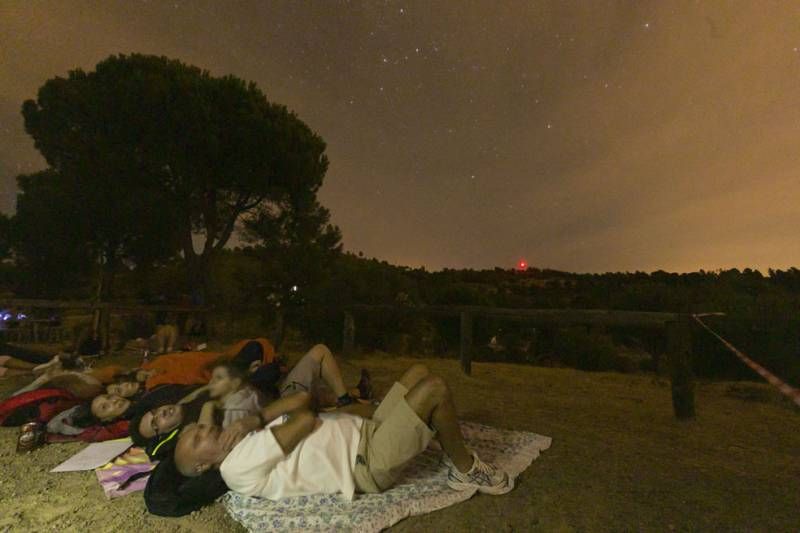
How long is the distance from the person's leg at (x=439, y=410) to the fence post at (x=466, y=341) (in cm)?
407

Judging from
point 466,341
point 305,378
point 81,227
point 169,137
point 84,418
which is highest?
point 169,137

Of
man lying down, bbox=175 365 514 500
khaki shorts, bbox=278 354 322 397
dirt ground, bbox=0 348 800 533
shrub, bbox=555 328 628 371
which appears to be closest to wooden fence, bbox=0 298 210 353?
dirt ground, bbox=0 348 800 533

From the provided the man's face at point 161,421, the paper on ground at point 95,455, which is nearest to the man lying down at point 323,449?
the man's face at point 161,421

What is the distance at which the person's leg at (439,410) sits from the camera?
8.45ft

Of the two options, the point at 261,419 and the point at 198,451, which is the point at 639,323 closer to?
the point at 261,419

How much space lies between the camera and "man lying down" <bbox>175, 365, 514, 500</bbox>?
2461 mm

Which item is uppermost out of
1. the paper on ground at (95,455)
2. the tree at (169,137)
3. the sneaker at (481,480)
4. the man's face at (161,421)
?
the tree at (169,137)

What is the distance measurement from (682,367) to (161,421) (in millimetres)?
4577

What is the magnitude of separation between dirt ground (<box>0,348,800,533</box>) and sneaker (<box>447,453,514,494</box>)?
0.06 meters

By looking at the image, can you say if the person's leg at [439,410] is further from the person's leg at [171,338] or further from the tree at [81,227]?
the tree at [81,227]

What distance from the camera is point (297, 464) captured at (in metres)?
2.52

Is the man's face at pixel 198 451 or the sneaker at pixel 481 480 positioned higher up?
the man's face at pixel 198 451

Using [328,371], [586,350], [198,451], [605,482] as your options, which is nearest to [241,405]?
[198,451]

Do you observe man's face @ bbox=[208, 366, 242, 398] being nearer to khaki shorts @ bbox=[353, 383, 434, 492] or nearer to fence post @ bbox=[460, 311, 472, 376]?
khaki shorts @ bbox=[353, 383, 434, 492]
